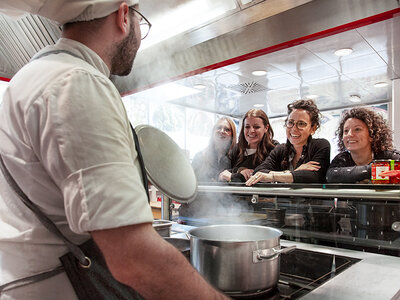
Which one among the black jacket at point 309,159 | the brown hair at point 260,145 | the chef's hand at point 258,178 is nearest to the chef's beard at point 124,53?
the chef's hand at point 258,178

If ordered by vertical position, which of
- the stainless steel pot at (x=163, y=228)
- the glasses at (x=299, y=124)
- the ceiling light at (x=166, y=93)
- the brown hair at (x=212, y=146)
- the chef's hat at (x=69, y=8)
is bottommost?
the stainless steel pot at (x=163, y=228)

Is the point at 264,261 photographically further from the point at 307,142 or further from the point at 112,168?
the point at 307,142

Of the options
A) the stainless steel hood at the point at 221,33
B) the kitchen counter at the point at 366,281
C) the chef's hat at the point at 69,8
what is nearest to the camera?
the chef's hat at the point at 69,8

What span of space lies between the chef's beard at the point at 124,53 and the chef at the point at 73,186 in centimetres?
11

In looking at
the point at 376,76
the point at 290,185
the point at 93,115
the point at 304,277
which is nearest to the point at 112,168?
the point at 93,115

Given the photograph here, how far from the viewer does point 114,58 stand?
2.20 ft

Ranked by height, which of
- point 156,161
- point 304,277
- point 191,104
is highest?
point 191,104

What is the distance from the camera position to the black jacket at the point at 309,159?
1.71 metres

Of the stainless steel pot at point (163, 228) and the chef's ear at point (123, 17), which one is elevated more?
the chef's ear at point (123, 17)

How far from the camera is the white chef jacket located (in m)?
0.43

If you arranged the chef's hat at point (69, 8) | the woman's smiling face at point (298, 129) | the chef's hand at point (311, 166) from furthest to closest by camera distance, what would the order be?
the woman's smiling face at point (298, 129) < the chef's hand at point (311, 166) < the chef's hat at point (69, 8)

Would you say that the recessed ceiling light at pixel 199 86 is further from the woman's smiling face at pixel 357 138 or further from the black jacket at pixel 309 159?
the woman's smiling face at pixel 357 138

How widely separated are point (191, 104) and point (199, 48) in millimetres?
1199

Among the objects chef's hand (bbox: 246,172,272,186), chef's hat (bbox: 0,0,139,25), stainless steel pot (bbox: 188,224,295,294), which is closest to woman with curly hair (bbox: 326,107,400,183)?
chef's hand (bbox: 246,172,272,186)
